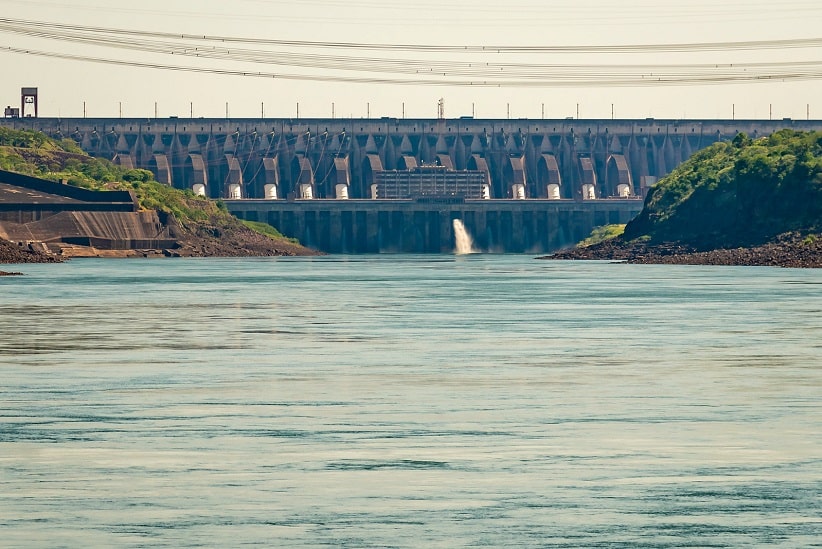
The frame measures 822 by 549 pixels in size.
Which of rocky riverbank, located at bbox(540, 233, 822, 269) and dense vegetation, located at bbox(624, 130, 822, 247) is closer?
rocky riverbank, located at bbox(540, 233, 822, 269)

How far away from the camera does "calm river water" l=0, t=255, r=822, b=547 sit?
24.0m

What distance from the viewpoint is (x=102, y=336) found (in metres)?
61.3

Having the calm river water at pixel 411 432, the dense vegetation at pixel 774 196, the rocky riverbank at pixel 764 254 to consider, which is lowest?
the rocky riverbank at pixel 764 254

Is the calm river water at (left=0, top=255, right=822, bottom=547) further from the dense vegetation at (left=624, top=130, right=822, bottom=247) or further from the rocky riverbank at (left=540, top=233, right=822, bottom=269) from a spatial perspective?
the dense vegetation at (left=624, top=130, right=822, bottom=247)

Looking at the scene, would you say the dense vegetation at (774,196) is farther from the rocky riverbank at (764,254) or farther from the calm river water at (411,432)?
the calm river water at (411,432)

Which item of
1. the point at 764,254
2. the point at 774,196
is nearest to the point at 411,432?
the point at 764,254

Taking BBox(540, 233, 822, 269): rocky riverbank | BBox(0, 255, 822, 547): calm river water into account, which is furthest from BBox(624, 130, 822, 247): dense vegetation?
BBox(0, 255, 822, 547): calm river water

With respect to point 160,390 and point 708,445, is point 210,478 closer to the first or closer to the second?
point 708,445

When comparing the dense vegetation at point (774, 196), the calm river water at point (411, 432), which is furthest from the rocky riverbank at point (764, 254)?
the calm river water at point (411, 432)

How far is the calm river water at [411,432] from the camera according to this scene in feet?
78.8

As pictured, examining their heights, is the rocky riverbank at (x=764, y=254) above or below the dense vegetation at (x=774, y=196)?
below

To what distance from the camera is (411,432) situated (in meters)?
33.4

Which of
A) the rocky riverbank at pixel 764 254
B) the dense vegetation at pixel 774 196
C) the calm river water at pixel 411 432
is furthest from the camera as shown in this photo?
the dense vegetation at pixel 774 196

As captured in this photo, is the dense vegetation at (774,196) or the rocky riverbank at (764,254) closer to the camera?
the rocky riverbank at (764,254)
